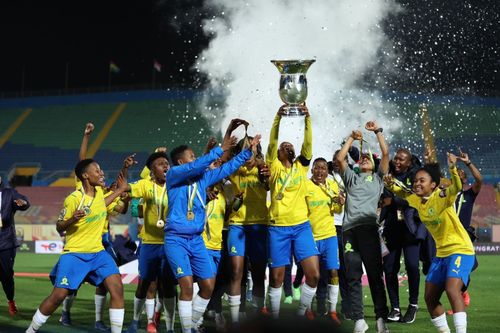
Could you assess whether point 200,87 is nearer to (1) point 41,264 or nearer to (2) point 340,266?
(1) point 41,264

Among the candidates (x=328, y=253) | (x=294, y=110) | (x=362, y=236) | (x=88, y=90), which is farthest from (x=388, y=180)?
(x=88, y=90)

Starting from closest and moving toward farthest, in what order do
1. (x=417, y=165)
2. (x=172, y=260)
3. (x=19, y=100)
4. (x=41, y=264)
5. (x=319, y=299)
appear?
(x=172, y=260) → (x=417, y=165) → (x=319, y=299) → (x=41, y=264) → (x=19, y=100)

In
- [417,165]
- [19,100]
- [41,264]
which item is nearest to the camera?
[417,165]

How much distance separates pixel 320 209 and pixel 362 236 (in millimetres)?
1529

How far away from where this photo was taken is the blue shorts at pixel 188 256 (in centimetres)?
761

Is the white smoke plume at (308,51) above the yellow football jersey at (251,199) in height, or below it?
above

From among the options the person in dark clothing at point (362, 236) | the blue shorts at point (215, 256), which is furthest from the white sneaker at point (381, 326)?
the blue shorts at point (215, 256)

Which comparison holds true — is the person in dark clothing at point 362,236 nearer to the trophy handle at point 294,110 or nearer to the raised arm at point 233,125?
the trophy handle at point 294,110

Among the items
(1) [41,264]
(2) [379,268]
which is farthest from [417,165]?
(1) [41,264]

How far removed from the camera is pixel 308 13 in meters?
25.5

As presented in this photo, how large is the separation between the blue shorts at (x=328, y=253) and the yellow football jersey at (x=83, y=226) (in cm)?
305

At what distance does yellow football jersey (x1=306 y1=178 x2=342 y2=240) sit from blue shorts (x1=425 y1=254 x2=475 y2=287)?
2.68m

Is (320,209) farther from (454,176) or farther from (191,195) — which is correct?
(454,176)

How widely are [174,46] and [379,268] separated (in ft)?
131
